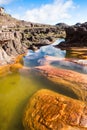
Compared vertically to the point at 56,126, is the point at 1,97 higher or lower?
lower

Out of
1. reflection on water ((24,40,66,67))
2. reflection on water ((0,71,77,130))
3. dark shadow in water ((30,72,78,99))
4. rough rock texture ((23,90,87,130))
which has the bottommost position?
reflection on water ((24,40,66,67))

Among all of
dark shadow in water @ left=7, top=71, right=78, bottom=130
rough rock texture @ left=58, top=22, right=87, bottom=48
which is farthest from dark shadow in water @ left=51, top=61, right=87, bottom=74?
rough rock texture @ left=58, top=22, right=87, bottom=48

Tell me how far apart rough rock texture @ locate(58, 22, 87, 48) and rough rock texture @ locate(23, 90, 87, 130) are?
136 ft

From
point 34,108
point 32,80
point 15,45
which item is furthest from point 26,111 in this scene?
point 15,45

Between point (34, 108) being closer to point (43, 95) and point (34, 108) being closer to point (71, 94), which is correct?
point (43, 95)

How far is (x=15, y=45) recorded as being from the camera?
4500 centimetres

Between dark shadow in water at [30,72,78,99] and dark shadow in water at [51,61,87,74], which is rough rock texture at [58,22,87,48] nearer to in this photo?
dark shadow in water at [51,61,87,74]

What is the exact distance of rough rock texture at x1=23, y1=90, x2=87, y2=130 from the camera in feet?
45.9

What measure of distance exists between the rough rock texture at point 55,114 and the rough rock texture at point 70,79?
106 inches

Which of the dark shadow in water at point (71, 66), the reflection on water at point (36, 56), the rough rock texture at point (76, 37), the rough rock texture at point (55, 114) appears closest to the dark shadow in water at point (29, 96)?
the rough rock texture at point (55, 114)

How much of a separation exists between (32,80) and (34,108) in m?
8.88

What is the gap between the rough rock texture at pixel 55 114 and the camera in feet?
45.9

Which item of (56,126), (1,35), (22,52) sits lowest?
(22,52)

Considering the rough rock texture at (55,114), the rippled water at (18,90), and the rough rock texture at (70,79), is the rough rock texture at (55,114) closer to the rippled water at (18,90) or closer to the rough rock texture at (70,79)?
the rippled water at (18,90)
